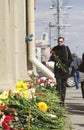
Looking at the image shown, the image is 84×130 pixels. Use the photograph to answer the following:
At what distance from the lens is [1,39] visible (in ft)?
29.2

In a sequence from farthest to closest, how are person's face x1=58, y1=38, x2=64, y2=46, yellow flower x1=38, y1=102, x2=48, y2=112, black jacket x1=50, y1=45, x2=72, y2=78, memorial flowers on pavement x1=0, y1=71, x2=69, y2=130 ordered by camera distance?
black jacket x1=50, y1=45, x2=72, y2=78, person's face x1=58, y1=38, x2=64, y2=46, yellow flower x1=38, y1=102, x2=48, y2=112, memorial flowers on pavement x1=0, y1=71, x2=69, y2=130

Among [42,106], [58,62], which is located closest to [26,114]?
[42,106]

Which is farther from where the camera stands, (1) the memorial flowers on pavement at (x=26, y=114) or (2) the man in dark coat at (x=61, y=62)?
(2) the man in dark coat at (x=61, y=62)

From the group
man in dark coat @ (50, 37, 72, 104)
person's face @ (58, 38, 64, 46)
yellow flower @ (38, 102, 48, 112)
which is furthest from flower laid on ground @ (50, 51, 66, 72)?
yellow flower @ (38, 102, 48, 112)

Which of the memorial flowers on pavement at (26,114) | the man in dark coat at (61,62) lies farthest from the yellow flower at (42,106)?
the man in dark coat at (61,62)

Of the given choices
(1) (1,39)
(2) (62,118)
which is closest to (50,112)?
(2) (62,118)

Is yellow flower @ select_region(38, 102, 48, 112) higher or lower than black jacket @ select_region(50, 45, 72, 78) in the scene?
higher

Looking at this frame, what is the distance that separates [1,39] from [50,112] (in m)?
2.65

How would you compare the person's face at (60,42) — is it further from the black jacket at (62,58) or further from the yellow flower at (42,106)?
the yellow flower at (42,106)

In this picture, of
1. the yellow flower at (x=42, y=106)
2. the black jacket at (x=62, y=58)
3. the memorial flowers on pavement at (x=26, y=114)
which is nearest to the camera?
the memorial flowers on pavement at (x=26, y=114)

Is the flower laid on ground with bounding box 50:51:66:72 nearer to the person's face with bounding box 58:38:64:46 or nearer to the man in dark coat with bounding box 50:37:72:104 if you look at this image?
the man in dark coat with bounding box 50:37:72:104

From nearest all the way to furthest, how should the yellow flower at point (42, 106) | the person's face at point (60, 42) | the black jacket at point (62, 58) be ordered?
the yellow flower at point (42, 106), the person's face at point (60, 42), the black jacket at point (62, 58)

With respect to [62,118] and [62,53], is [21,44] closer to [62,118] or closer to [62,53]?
[62,53]

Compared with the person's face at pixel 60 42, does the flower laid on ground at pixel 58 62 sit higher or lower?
lower
